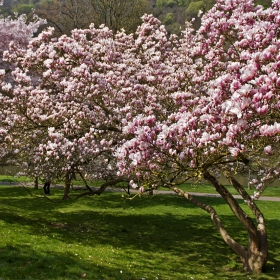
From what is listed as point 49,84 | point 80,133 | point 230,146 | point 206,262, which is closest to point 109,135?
point 80,133

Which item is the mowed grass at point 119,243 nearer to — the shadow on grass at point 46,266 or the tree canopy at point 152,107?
the shadow on grass at point 46,266

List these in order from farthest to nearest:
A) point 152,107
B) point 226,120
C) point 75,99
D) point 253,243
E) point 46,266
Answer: point 75,99 < point 253,243 < point 152,107 < point 46,266 < point 226,120

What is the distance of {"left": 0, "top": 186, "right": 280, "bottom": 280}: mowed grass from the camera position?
11250 mm

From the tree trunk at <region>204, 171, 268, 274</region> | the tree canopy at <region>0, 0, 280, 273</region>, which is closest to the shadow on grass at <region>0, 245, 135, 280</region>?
the tree canopy at <region>0, 0, 280, 273</region>

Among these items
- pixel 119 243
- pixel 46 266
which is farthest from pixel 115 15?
Answer: pixel 46 266

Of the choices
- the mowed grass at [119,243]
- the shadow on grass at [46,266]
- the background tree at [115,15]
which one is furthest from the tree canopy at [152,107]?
the background tree at [115,15]

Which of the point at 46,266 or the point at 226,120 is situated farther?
the point at 46,266

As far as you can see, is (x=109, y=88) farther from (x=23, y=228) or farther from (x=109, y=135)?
(x=23, y=228)

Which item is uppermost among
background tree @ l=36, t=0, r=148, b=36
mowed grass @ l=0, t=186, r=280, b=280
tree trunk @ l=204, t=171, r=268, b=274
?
background tree @ l=36, t=0, r=148, b=36

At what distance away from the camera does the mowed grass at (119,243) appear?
1125 centimetres

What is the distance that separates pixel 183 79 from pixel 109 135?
11.4 ft

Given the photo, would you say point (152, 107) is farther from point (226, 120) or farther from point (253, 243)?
point (253, 243)

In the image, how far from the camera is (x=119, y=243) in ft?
50.7

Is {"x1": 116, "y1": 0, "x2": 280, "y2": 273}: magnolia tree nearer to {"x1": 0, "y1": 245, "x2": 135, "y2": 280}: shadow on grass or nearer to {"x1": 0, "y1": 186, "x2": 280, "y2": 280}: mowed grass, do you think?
{"x1": 0, "y1": 245, "x2": 135, "y2": 280}: shadow on grass
